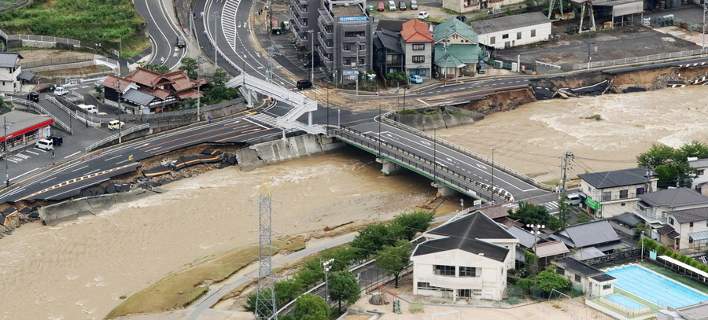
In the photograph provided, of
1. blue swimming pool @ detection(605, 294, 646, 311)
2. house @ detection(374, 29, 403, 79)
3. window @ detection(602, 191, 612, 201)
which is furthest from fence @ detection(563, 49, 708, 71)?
blue swimming pool @ detection(605, 294, 646, 311)

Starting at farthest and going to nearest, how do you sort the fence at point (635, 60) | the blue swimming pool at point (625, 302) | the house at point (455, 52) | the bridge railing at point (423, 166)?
1. the fence at point (635, 60)
2. the house at point (455, 52)
3. the bridge railing at point (423, 166)
4. the blue swimming pool at point (625, 302)

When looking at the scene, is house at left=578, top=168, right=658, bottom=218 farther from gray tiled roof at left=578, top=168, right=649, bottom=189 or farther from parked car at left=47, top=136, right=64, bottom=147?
parked car at left=47, top=136, right=64, bottom=147

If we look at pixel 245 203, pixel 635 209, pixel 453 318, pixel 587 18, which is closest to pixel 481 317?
pixel 453 318

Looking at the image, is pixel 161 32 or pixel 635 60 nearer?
pixel 635 60

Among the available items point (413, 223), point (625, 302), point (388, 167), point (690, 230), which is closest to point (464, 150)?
point (388, 167)

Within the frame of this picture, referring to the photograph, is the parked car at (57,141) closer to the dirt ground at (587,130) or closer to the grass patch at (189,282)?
the grass patch at (189,282)

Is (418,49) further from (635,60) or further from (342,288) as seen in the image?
(342,288)

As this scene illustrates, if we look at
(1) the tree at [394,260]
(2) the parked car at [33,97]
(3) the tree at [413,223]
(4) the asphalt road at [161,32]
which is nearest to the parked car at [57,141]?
(2) the parked car at [33,97]
